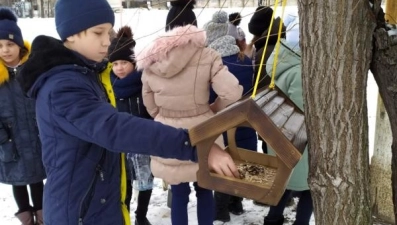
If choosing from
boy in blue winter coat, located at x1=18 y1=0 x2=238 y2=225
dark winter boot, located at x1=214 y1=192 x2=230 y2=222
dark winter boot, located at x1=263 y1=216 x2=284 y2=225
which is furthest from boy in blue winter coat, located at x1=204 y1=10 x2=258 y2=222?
boy in blue winter coat, located at x1=18 y1=0 x2=238 y2=225

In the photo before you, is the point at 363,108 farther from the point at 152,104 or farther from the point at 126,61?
the point at 126,61

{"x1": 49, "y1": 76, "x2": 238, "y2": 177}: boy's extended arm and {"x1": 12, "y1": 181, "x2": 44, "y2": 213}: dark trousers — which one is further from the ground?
{"x1": 49, "y1": 76, "x2": 238, "y2": 177}: boy's extended arm

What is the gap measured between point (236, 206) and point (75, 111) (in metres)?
2.45

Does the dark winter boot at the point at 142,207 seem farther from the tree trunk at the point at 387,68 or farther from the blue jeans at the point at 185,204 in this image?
the tree trunk at the point at 387,68

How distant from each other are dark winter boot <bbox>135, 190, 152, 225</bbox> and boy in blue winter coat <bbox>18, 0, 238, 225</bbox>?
5.32ft

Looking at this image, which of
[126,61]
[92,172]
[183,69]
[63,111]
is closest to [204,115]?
[183,69]

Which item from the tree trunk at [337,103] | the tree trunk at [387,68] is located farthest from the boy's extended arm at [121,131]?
the tree trunk at [387,68]

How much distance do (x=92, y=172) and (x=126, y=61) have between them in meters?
1.74

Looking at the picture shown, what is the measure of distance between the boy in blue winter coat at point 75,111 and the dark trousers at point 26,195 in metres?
1.60

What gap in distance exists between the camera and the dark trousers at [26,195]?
3147mm

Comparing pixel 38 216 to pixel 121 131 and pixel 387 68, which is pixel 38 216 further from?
pixel 387 68

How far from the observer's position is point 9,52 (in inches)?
118

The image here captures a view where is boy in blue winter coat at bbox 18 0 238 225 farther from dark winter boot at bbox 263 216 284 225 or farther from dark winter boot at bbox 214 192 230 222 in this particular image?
dark winter boot at bbox 214 192 230 222

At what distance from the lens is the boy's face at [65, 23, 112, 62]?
1606mm
